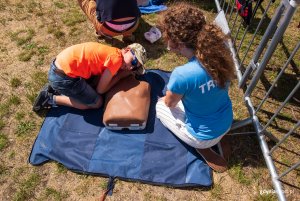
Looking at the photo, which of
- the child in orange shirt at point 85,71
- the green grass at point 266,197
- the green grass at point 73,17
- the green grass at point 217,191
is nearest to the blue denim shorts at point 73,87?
the child in orange shirt at point 85,71

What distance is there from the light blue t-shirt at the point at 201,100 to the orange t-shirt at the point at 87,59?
88 centimetres

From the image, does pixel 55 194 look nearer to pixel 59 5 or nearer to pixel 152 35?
pixel 152 35

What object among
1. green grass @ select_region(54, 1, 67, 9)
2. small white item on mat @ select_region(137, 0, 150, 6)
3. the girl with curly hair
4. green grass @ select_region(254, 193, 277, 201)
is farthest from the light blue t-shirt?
green grass @ select_region(54, 1, 67, 9)

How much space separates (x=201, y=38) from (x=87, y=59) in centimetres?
138

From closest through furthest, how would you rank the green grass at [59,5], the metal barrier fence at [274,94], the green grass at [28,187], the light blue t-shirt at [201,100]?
the light blue t-shirt at [201,100]
the metal barrier fence at [274,94]
the green grass at [28,187]
the green grass at [59,5]

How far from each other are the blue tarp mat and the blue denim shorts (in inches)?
10.1

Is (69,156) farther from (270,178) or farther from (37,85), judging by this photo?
(270,178)

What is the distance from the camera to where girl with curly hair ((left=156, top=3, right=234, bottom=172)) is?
9.34ft

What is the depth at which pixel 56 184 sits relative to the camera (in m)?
3.43

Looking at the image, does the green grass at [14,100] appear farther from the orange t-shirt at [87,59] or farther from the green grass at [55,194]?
the green grass at [55,194]

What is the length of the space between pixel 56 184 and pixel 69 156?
1.07ft

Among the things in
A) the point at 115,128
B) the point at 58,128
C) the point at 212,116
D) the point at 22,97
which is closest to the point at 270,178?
the point at 212,116

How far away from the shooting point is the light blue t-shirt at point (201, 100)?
294cm

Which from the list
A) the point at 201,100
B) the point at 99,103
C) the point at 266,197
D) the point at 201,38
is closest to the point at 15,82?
the point at 99,103
